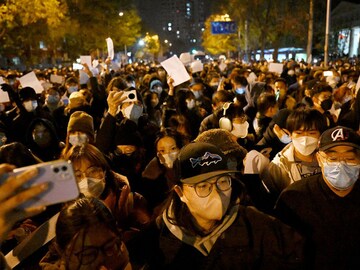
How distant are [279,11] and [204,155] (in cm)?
3727

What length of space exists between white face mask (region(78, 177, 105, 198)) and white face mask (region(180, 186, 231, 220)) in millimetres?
1030

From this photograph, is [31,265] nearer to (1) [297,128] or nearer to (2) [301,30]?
(1) [297,128]

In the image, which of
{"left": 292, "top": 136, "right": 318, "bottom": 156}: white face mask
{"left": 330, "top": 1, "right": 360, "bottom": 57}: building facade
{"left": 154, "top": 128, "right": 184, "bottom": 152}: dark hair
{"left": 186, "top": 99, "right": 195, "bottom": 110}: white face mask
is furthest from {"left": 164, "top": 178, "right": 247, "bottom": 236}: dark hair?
{"left": 330, "top": 1, "right": 360, "bottom": 57}: building facade

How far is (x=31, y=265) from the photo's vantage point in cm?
259

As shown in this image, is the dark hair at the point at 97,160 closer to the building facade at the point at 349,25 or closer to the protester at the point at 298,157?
the protester at the point at 298,157

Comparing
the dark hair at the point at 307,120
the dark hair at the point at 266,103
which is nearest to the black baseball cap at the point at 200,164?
the dark hair at the point at 307,120

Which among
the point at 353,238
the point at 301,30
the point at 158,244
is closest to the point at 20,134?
the point at 158,244

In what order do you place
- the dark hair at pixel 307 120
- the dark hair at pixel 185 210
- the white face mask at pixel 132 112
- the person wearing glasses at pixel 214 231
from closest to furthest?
the person wearing glasses at pixel 214 231 < the dark hair at pixel 185 210 < the dark hair at pixel 307 120 < the white face mask at pixel 132 112

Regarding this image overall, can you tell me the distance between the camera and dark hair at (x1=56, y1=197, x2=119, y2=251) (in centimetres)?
218

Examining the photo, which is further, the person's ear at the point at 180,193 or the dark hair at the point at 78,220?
the person's ear at the point at 180,193

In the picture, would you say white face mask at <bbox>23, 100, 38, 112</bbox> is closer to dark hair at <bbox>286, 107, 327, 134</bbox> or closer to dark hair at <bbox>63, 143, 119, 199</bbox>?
dark hair at <bbox>63, 143, 119, 199</bbox>

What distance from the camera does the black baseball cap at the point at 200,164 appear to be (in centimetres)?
230

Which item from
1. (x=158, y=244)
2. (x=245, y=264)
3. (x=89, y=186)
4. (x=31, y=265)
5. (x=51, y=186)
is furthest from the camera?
(x=89, y=186)

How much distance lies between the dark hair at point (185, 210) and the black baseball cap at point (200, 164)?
12 centimetres
